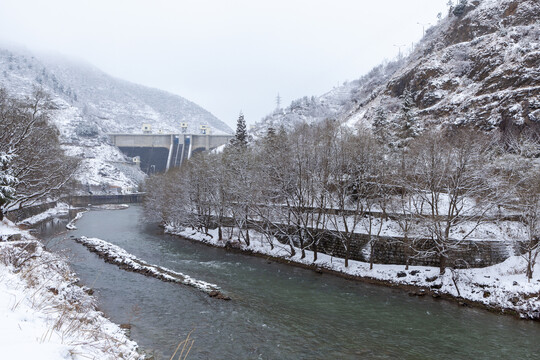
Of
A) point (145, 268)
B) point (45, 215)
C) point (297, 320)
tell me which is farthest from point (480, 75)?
point (45, 215)

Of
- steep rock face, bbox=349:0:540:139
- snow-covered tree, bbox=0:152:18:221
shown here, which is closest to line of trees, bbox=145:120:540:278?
steep rock face, bbox=349:0:540:139

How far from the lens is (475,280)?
787 inches

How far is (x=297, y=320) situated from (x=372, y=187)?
1459cm

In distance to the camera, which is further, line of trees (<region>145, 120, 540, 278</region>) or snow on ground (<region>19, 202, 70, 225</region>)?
snow on ground (<region>19, 202, 70, 225</region>)

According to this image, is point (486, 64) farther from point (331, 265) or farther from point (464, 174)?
point (331, 265)

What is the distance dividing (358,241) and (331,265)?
10.3ft

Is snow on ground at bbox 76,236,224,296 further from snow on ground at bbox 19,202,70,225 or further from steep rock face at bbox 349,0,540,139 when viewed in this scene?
steep rock face at bbox 349,0,540,139

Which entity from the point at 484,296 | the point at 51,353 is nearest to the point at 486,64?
the point at 484,296

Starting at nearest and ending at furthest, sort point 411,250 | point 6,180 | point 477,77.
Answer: point 6,180
point 411,250
point 477,77

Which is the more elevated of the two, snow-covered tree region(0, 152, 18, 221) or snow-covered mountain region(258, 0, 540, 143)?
snow-covered mountain region(258, 0, 540, 143)

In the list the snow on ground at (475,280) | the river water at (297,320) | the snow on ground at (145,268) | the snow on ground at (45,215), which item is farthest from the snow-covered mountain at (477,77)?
the snow on ground at (45,215)

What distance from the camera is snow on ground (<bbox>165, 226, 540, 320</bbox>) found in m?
17.4

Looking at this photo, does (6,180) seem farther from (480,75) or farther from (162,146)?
(162,146)

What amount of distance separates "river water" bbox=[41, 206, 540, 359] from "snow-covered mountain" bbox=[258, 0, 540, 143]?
932 inches
